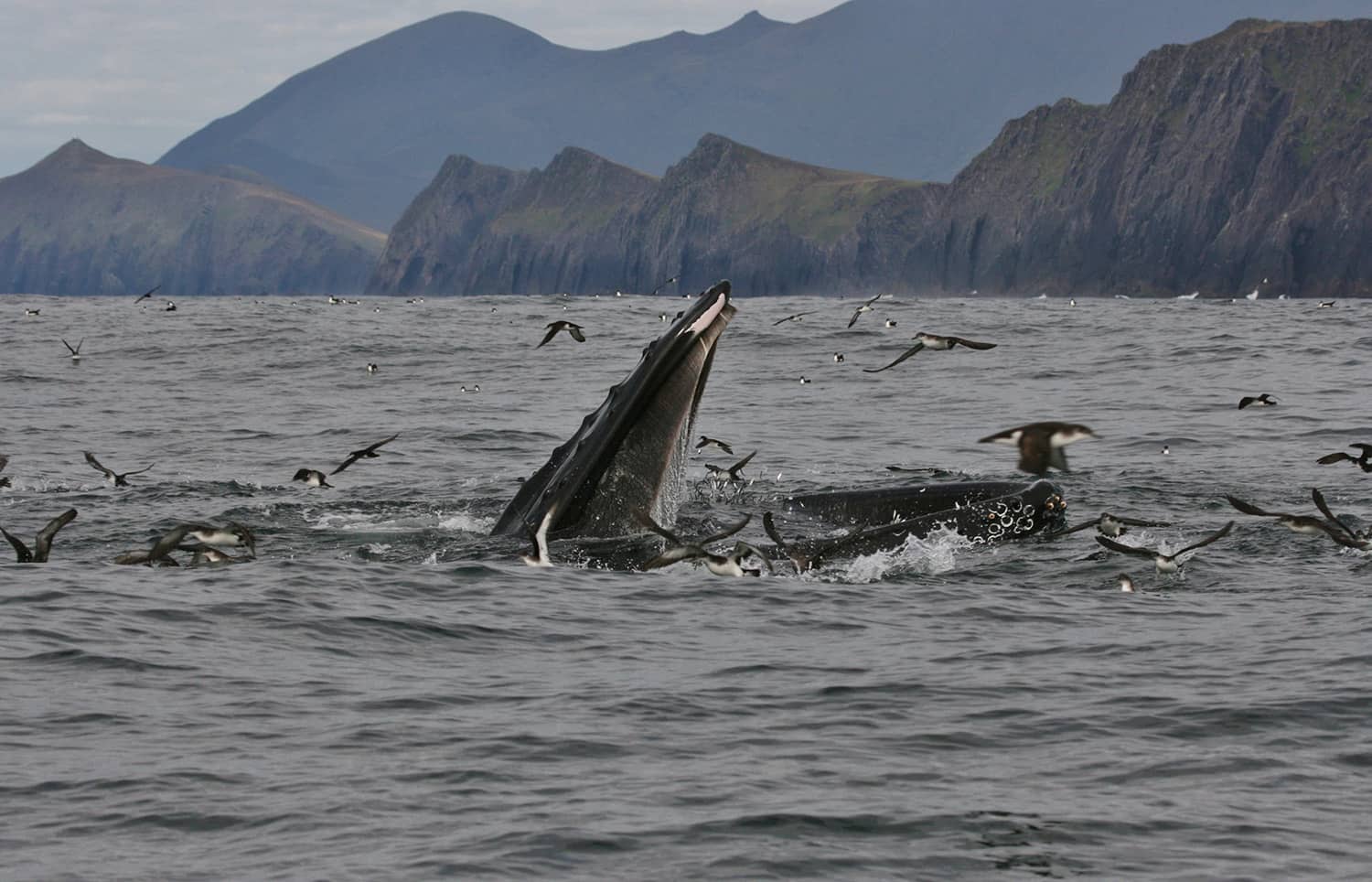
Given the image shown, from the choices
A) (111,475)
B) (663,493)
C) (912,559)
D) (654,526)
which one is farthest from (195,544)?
(111,475)

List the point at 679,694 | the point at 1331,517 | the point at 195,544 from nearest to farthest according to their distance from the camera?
1. the point at 679,694
2. the point at 1331,517
3. the point at 195,544

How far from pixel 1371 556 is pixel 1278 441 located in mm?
9544

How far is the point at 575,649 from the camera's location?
9.94m

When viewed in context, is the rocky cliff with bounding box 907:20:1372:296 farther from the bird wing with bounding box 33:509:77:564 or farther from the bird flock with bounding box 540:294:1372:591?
the bird wing with bounding box 33:509:77:564

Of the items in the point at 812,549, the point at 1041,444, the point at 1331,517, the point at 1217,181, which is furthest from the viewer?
the point at 1217,181

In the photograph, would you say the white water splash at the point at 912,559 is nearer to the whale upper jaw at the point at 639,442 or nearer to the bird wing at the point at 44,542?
the whale upper jaw at the point at 639,442

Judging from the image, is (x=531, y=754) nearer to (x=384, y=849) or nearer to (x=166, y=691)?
(x=384, y=849)

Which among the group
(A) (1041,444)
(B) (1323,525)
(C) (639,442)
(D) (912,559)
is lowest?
(D) (912,559)

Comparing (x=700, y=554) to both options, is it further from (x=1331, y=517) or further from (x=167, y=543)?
(x=1331, y=517)

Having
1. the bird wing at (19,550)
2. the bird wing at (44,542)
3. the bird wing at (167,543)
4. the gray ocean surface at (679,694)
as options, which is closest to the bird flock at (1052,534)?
the gray ocean surface at (679,694)

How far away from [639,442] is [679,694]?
2.28 m


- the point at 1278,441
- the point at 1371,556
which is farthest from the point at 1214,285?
the point at 1371,556

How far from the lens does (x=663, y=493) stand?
11.2 m

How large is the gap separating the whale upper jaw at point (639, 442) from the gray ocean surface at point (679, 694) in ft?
1.44
